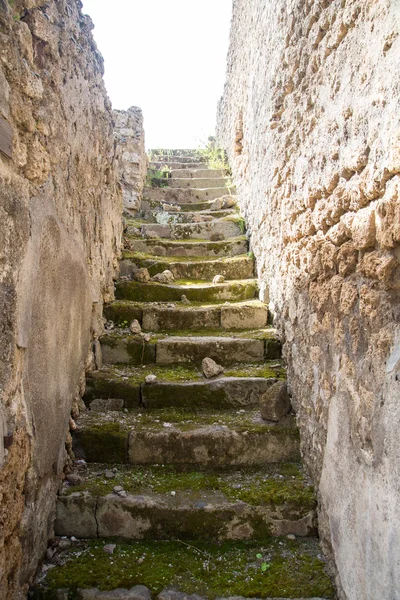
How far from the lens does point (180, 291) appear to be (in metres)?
3.70

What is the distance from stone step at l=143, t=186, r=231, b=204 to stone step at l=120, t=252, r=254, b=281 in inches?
85.3

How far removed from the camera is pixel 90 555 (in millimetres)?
1910

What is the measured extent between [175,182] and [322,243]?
497 cm

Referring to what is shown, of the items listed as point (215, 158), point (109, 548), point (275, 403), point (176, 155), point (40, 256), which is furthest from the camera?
point (176, 155)

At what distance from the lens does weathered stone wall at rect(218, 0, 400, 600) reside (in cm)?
128

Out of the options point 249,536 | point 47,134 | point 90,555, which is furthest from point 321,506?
point 47,134

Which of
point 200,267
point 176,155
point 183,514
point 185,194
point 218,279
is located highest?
point 176,155

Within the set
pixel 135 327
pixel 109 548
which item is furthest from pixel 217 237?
pixel 109 548

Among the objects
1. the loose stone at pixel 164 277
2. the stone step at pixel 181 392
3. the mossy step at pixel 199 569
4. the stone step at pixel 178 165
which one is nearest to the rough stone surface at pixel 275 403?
the stone step at pixel 181 392

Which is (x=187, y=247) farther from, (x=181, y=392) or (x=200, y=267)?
(x=181, y=392)

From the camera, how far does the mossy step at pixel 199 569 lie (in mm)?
1730

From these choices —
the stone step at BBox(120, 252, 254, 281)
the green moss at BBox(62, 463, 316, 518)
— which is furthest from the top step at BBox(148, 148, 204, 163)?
the green moss at BBox(62, 463, 316, 518)

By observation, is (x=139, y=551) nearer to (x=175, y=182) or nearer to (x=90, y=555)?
(x=90, y=555)

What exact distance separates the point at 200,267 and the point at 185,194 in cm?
231
